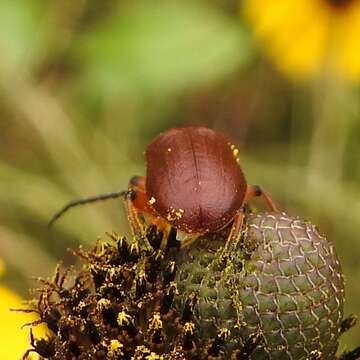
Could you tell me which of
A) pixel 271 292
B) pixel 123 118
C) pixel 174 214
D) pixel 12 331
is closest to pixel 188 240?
pixel 174 214

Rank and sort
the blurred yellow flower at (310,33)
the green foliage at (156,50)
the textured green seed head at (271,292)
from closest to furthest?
the textured green seed head at (271,292), the green foliage at (156,50), the blurred yellow flower at (310,33)

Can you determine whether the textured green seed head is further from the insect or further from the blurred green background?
the blurred green background

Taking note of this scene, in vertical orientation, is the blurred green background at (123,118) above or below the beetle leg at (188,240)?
above

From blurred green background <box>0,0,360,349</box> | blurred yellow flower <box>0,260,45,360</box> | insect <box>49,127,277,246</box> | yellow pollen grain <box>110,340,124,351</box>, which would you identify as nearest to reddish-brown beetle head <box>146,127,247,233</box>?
insect <box>49,127,277,246</box>

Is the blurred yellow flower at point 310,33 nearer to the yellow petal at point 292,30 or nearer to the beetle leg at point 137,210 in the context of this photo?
the yellow petal at point 292,30

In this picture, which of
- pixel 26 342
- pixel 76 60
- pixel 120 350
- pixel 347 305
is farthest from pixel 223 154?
pixel 76 60

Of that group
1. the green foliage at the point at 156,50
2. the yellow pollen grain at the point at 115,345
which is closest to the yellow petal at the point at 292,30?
the green foliage at the point at 156,50

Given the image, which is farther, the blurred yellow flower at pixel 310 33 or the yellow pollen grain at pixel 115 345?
the blurred yellow flower at pixel 310 33

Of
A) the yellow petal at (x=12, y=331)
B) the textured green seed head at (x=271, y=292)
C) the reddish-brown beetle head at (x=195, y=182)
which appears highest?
the reddish-brown beetle head at (x=195, y=182)
